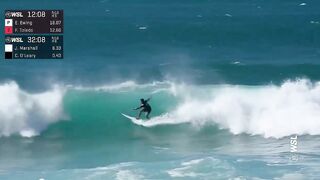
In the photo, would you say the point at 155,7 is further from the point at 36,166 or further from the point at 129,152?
the point at 36,166

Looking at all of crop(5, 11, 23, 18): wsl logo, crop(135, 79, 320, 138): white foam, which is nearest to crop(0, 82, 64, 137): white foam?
crop(5, 11, 23, 18): wsl logo

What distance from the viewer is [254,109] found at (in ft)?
15.1

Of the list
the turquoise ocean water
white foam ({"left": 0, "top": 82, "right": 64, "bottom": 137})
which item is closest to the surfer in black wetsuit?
the turquoise ocean water

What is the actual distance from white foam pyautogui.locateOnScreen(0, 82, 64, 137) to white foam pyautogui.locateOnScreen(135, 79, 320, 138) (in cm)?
58

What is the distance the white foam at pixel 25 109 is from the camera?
4605 millimetres

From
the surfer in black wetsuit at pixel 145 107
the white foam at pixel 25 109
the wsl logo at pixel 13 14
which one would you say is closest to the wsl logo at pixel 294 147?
the surfer in black wetsuit at pixel 145 107

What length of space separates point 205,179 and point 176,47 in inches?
34.2

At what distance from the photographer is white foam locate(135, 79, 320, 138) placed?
457 cm

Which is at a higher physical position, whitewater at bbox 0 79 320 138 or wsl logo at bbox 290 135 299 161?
whitewater at bbox 0 79 320 138

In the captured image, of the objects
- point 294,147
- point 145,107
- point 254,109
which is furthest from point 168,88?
point 294,147
